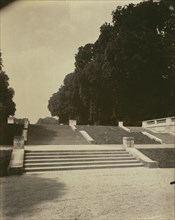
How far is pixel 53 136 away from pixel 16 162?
11.0 m

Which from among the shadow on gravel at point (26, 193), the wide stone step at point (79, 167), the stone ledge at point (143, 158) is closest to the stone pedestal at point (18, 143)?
the wide stone step at point (79, 167)

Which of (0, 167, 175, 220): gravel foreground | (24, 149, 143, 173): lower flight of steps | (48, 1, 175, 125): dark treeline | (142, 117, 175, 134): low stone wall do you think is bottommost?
(0, 167, 175, 220): gravel foreground

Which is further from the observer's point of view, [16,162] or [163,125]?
[163,125]

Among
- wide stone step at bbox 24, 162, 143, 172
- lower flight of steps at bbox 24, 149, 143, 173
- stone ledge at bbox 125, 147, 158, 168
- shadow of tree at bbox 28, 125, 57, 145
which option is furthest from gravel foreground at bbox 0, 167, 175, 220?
shadow of tree at bbox 28, 125, 57, 145

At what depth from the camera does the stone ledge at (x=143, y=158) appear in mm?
15641

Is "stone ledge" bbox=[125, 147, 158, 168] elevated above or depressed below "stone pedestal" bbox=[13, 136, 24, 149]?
below

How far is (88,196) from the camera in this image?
9102mm

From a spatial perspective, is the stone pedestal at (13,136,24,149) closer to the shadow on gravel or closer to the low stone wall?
the shadow on gravel

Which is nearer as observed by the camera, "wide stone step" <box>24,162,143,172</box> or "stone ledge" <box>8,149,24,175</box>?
"stone ledge" <box>8,149,24,175</box>

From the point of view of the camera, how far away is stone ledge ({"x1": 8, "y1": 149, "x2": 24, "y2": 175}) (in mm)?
13229

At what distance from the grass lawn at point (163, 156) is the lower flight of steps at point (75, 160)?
1.12 metres

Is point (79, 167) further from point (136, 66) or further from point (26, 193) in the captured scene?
point (136, 66)

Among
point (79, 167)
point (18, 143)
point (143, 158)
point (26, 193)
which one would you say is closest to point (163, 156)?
point (143, 158)

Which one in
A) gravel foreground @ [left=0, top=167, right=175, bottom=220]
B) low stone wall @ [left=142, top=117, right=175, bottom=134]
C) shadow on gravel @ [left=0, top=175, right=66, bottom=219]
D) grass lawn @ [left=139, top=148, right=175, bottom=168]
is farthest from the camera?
low stone wall @ [left=142, top=117, right=175, bottom=134]
